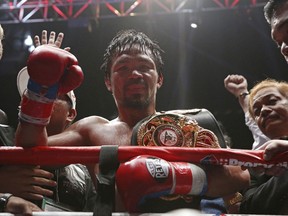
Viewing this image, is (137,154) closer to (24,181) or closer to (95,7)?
(24,181)

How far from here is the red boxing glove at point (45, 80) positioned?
3.65 feet

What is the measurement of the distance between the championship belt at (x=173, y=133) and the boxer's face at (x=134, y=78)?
0.33 metres

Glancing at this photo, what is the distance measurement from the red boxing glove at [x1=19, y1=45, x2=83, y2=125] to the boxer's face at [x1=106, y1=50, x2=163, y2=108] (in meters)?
0.55

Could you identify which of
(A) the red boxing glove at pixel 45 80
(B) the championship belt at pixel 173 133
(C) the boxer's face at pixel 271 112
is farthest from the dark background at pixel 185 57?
(A) the red boxing glove at pixel 45 80

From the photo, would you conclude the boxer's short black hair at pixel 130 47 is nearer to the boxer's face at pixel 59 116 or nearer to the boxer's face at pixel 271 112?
the boxer's face at pixel 59 116

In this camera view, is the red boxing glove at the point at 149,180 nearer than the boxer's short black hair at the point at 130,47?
Yes

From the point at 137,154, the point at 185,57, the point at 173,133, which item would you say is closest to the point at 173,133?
the point at 173,133

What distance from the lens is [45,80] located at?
1116mm

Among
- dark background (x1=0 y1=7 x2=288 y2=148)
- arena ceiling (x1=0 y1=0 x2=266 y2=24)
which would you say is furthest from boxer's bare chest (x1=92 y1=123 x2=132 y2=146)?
dark background (x1=0 y1=7 x2=288 y2=148)

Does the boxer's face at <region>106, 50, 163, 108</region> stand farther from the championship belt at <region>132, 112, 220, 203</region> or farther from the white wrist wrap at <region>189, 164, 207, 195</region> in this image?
the white wrist wrap at <region>189, 164, 207, 195</region>

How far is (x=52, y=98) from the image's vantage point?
116 cm

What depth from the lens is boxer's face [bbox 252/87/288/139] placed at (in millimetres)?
1936

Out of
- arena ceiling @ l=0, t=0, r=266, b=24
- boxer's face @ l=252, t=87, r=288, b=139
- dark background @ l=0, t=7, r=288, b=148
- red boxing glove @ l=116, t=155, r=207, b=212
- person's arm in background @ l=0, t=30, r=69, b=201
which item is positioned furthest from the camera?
dark background @ l=0, t=7, r=288, b=148

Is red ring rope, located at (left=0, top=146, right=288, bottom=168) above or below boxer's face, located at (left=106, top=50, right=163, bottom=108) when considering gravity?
below
